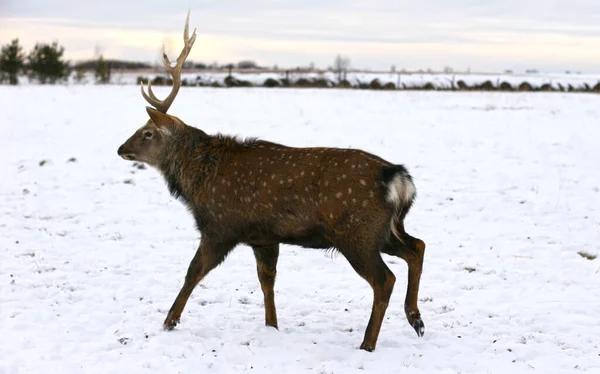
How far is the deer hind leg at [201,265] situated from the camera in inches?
252

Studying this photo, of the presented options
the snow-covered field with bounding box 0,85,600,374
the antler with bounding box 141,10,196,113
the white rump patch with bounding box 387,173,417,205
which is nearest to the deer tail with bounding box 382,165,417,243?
the white rump patch with bounding box 387,173,417,205

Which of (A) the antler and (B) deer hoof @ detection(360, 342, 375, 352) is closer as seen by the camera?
(B) deer hoof @ detection(360, 342, 375, 352)

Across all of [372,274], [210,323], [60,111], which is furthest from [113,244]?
[60,111]

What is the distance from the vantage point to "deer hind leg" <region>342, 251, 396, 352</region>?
231 inches

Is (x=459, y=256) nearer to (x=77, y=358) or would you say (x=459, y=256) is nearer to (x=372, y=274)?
(x=372, y=274)

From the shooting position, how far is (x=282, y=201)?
20.0ft

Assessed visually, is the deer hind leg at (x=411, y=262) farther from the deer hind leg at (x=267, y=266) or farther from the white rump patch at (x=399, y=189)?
the deer hind leg at (x=267, y=266)

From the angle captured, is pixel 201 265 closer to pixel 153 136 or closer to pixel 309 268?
pixel 153 136

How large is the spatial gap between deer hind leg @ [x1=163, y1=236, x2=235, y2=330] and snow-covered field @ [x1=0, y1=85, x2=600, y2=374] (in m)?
0.17

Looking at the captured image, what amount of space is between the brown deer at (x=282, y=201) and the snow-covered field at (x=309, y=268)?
0.51 metres

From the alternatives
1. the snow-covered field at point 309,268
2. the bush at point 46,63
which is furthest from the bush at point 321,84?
the bush at point 46,63

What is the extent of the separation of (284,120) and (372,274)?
13.5 metres

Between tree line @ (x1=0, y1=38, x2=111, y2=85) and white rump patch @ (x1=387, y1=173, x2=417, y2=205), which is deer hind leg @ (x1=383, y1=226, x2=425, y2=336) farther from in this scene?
tree line @ (x1=0, y1=38, x2=111, y2=85)

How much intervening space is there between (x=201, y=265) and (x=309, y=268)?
255 cm
